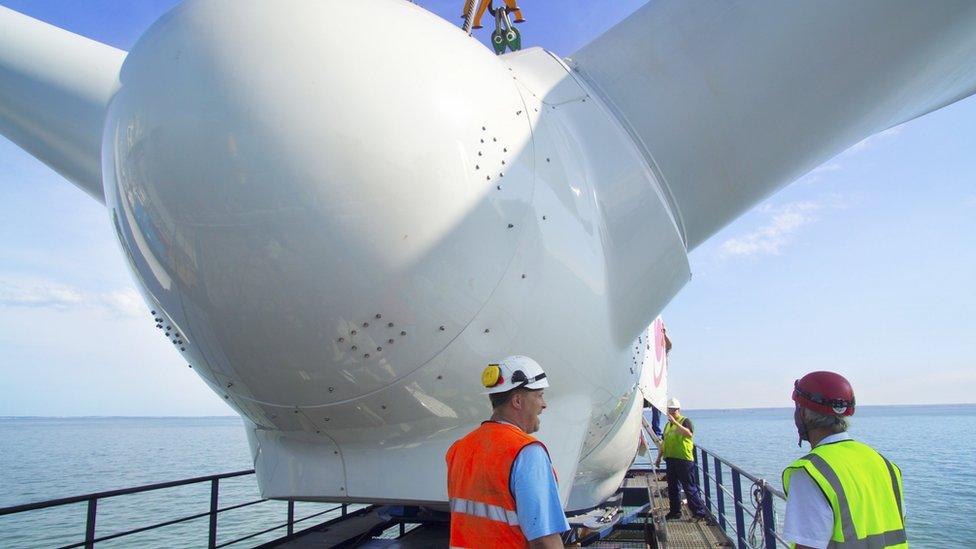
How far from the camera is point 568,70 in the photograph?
3.60 m

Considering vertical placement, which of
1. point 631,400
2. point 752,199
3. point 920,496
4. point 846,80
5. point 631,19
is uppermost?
point 631,19

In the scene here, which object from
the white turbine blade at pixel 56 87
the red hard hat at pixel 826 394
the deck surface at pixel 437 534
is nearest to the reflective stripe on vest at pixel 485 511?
the red hard hat at pixel 826 394

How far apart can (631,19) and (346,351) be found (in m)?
2.67

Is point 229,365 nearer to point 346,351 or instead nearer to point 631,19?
point 346,351

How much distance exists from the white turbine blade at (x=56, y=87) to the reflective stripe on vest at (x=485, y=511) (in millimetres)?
3265

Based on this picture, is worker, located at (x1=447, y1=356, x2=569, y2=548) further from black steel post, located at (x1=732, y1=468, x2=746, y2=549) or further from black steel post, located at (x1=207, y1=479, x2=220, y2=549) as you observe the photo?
black steel post, located at (x1=732, y1=468, x2=746, y2=549)

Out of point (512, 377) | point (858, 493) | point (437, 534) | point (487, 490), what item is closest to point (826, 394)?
point (858, 493)

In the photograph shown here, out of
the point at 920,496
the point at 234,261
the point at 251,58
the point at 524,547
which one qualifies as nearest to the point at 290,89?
the point at 251,58

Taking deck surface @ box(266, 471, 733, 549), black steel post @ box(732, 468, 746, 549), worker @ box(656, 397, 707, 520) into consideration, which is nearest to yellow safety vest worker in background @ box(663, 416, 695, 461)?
worker @ box(656, 397, 707, 520)

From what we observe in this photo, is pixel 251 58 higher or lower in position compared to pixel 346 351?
higher

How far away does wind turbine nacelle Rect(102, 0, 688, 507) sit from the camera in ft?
8.02

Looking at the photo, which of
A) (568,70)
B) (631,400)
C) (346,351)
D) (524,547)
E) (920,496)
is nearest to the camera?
(524,547)

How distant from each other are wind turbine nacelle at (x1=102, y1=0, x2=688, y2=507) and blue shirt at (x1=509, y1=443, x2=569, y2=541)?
103cm

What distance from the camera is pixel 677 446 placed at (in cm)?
841
